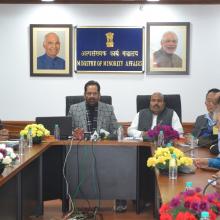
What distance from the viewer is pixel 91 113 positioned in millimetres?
4801

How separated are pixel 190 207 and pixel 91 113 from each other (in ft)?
10.9

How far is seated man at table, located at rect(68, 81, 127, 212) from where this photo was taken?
4.75 metres

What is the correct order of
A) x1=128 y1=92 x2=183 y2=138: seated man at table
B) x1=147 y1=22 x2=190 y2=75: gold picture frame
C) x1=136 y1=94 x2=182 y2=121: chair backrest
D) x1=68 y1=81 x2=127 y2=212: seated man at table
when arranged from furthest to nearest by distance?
x1=147 y1=22 x2=190 y2=75: gold picture frame
x1=136 y1=94 x2=182 y2=121: chair backrest
x1=128 y1=92 x2=183 y2=138: seated man at table
x1=68 y1=81 x2=127 y2=212: seated man at table

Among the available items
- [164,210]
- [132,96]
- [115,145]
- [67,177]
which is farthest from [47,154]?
[164,210]

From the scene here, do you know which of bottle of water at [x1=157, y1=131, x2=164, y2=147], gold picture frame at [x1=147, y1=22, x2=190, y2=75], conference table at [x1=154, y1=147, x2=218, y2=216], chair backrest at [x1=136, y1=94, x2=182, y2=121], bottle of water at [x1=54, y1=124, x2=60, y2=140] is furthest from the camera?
gold picture frame at [x1=147, y1=22, x2=190, y2=75]

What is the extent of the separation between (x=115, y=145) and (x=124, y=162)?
0.20m

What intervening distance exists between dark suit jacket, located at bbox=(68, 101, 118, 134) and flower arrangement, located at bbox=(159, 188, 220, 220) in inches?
125

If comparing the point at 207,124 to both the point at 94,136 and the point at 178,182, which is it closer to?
the point at 94,136

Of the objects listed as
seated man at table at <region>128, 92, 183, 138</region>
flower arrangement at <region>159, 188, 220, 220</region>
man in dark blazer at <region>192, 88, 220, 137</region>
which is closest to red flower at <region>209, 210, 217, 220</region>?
flower arrangement at <region>159, 188, 220, 220</region>

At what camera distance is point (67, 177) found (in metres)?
4.36

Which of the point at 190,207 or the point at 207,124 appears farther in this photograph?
the point at 207,124

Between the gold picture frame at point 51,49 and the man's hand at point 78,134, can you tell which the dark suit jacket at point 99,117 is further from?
Answer: the gold picture frame at point 51,49

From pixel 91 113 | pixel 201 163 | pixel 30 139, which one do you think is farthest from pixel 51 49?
pixel 201 163

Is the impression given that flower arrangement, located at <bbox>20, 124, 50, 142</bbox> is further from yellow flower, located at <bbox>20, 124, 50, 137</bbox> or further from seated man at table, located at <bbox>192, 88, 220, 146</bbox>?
seated man at table, located at <bbox>192, 88, 220, 146</bbox>
